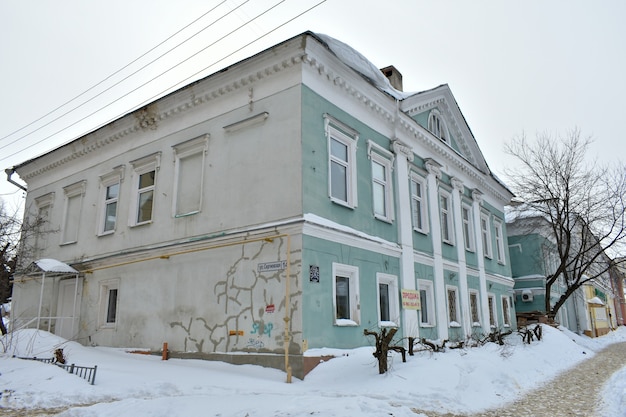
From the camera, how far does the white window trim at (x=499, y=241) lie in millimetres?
25328

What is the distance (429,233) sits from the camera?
56.7 feet

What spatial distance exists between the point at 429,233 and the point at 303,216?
24.2ft

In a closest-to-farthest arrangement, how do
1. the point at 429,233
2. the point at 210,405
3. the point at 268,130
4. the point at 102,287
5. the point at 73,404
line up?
the point at 210,405 → the point at 73,404 → the point at 268,130 → the point at 102,287 → the point at 429,233

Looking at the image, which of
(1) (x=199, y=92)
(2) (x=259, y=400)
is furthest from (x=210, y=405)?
(1) (x=199, y=92)

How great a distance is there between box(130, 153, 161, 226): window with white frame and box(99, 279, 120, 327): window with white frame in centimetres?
208

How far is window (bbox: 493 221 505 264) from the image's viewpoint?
997 inches

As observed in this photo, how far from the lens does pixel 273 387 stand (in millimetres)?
9617

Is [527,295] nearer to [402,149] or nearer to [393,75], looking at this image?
[393,75]

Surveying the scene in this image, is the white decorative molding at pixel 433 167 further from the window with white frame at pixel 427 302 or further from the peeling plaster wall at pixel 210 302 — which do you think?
the peeling plaster wall at pixel 210 302

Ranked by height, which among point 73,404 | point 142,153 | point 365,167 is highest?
point 142,153

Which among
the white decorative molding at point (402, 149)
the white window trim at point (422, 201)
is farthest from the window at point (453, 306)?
the white decorative molding at point (402, 149)

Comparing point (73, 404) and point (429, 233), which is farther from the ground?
point (429, 233)

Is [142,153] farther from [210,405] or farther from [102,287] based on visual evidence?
[210,405]

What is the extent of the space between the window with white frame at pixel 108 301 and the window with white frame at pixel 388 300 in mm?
8244
